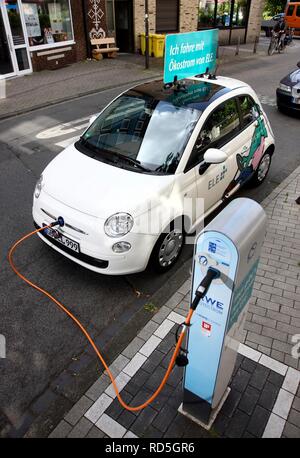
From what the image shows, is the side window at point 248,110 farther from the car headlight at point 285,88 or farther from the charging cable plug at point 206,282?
the car headlight at point 285,88

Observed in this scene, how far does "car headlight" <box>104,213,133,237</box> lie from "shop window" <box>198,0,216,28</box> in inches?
805

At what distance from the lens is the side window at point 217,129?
4359mm

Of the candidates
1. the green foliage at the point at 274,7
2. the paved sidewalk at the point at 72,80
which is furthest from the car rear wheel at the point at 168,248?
the green foliage at the point at 274,7

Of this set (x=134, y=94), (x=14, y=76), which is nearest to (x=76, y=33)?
(x=14, y=76)

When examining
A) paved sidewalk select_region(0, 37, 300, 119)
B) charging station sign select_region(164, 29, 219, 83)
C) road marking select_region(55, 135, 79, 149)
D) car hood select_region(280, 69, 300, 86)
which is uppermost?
charging station sign select_region(164, 29, 219, 83)

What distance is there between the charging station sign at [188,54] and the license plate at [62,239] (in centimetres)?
269

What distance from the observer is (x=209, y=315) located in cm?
235

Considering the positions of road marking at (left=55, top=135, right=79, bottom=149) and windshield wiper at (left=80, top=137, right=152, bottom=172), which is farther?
road marking at (left=55, top=135, right=79, bottom=149)

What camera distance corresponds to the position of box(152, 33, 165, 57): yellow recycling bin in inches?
632

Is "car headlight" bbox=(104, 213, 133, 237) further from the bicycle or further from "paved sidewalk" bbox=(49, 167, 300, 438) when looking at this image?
the bicycle

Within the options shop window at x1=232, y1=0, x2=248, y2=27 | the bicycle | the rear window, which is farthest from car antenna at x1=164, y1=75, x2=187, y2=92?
the rear window

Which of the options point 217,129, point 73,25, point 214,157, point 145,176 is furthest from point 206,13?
point 145,176

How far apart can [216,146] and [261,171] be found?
196cm

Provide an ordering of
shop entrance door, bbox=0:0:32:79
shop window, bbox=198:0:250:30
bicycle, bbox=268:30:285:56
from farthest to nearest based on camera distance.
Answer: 1. shop window, bbox=198:0:250:30
2. bicycle, bbox=268:30:285:56
3. shop entrance door, bbox=0:0:32:79
